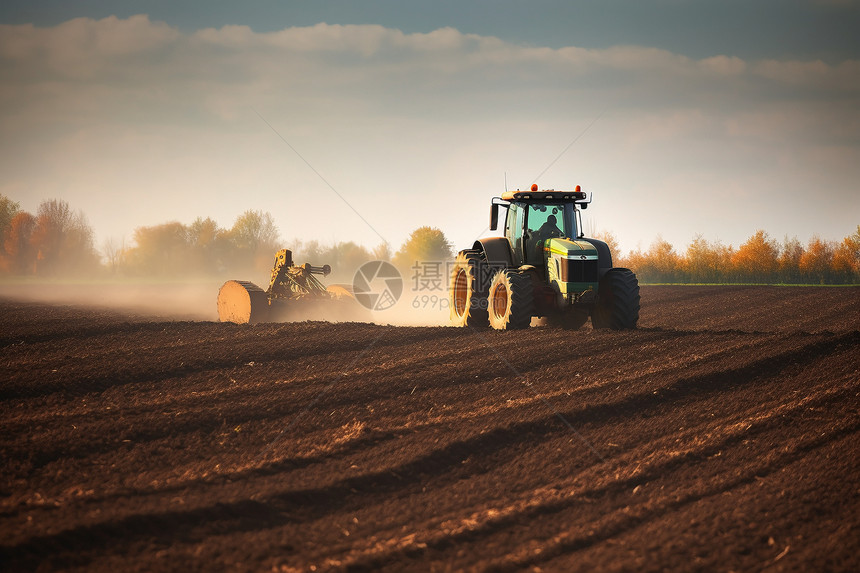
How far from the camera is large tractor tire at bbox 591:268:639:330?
11.8 meters

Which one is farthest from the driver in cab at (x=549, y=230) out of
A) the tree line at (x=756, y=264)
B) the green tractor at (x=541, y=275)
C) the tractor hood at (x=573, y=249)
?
the tree line at (x=756, y=264)

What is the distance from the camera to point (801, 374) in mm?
8758

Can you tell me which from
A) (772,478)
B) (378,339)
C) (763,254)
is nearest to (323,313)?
(378,339)

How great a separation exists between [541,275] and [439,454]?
711 cm

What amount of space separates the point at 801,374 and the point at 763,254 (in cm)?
3475

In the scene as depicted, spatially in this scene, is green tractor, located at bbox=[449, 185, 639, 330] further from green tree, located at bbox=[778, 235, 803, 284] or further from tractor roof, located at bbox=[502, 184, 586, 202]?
green tree, located at bbox=[778, 235, 803, 284]

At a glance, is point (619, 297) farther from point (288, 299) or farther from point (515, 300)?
point (288, 299)

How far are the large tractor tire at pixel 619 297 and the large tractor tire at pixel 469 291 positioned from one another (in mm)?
2514

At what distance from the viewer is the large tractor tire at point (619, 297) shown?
38.9ft

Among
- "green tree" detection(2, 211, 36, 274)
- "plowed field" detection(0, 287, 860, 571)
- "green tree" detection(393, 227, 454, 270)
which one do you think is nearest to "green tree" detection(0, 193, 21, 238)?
"green tree" detection(2, 211, 36, 274)

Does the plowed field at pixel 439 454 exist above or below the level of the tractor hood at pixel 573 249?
below

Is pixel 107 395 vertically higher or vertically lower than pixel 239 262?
lower

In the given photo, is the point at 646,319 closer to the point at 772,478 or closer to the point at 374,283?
the point at 374,283

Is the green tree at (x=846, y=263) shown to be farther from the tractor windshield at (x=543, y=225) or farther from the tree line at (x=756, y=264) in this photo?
the tractor windshield at (x=543, y=225)
